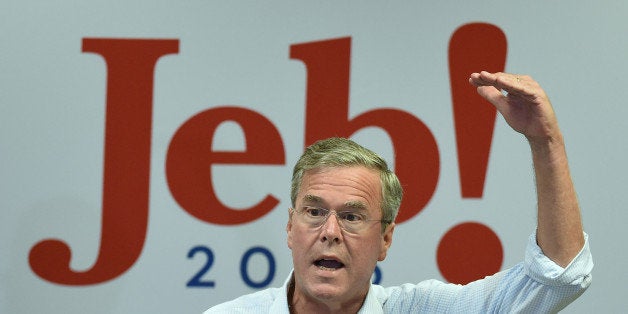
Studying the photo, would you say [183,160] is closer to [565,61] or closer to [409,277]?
[409,277]

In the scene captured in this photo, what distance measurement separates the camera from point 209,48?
11.4 feet

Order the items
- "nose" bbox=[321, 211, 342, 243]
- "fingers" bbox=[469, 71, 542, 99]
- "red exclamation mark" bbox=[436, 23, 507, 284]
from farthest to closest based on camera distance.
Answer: "red exclamation mark" bbox=[436, 23, 507, 284] < "nose" bbox=[321, 211, 342, 243] < "fingers" bbox=[469, 71, 542, 99]

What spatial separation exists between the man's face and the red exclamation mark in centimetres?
107

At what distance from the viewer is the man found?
2.01 m

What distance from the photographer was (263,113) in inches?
136

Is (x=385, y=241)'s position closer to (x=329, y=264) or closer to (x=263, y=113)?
(x=329, y=264)

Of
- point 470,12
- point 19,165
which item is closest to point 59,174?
Answer: point 19,165

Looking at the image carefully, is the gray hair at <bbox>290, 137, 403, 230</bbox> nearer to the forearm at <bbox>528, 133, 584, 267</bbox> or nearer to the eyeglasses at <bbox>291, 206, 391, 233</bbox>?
the eyeglasses at <bbox>291, 206, 391, 233</bbox>

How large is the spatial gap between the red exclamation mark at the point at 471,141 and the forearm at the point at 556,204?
4.39 ft

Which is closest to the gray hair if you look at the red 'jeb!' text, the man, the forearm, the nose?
the man

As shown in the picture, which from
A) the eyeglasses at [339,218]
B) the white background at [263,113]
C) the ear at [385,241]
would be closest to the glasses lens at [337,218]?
the eyeglasses at [339,218]

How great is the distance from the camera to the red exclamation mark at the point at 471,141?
3369mm

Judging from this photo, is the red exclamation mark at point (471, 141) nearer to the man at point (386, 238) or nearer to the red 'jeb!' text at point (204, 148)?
the red 'jeb!' text at point (204, 148)

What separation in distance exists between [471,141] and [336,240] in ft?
4.36
